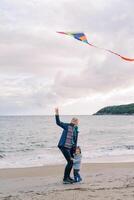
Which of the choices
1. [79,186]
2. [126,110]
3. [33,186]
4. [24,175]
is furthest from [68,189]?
[126,110]

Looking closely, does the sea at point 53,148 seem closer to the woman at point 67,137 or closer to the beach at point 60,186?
the beach at point 60,186

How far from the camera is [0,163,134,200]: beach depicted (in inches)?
357

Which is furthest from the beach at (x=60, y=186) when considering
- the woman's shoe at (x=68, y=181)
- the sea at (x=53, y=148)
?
the sea at (x=53, y=148)

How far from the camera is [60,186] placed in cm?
1067

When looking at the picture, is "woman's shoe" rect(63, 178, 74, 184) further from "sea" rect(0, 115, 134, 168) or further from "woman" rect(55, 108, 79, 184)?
"sea" rect(0, 115, 134, 168)

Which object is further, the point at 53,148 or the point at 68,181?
the point at 53,148

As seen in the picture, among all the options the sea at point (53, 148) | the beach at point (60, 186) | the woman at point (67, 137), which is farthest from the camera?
the sea at point (53, 148)

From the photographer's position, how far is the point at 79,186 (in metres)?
10.4

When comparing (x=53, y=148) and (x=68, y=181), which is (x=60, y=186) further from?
(x=53, y=148)

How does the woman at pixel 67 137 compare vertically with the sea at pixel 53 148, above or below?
above

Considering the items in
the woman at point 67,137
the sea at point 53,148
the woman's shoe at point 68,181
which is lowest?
the sea at point 53,148

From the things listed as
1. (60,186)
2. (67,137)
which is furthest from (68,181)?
(67,137)

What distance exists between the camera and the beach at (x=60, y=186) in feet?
29.8

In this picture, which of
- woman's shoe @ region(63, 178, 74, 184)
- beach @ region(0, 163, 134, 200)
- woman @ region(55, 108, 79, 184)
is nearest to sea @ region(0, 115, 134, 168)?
beach @ region(0, 163, 134, 200)
